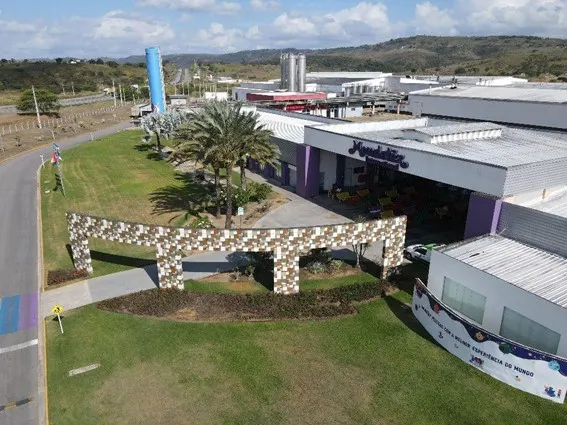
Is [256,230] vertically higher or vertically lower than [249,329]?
higher

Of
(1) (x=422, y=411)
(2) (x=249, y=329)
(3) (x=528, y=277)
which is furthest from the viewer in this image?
(2) (x=249, y=329)

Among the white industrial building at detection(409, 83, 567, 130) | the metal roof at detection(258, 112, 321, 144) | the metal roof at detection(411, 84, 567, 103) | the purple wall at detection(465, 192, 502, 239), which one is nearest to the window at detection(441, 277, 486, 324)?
the purple wall at detection(465, 192, 502, 239)

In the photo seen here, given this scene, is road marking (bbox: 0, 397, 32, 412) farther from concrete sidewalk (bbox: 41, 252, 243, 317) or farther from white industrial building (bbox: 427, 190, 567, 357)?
white industrial building (bbox: 427, 190, 567, 357)

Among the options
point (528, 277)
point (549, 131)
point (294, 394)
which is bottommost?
point (294, 394)

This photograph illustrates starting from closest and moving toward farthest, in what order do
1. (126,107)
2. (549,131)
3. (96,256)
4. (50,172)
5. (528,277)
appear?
(528,277) < (96,256) < (549,131) < (50,172) < (126,107)

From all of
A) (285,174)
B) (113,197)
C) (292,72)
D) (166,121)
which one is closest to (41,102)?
(166,121)

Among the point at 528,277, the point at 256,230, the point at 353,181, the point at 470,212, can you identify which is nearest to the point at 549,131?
the point at 353,181

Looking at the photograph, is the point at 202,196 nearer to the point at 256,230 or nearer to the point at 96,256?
the point at 96,256
